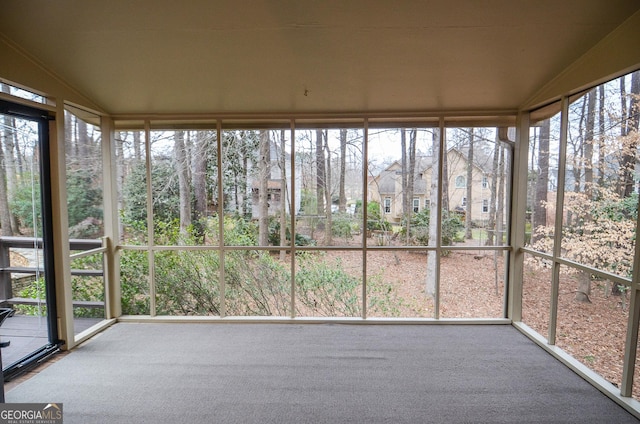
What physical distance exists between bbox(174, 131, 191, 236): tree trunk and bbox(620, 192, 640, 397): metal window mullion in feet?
16.3

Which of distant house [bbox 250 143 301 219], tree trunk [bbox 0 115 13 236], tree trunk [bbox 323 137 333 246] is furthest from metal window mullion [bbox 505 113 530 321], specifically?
tree trunk [bbox 0 115 13 236]

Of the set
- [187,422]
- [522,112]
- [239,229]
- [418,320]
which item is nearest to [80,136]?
[239,229]

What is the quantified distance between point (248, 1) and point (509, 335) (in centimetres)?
443

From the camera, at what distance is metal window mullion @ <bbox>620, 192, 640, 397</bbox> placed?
7.30ft

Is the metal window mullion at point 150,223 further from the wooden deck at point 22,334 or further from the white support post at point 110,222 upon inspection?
the wooden deck at point 22,334

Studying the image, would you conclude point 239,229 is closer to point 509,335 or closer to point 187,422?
point 187,422

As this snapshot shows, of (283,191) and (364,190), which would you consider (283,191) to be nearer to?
(283,191)

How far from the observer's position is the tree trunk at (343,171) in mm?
4355

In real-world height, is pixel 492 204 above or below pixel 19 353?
above

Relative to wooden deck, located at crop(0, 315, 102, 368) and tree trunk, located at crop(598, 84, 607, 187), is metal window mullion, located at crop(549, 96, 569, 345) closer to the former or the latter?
tree trunk, located at crop(598, 84, 607, 187)

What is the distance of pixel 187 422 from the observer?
6.84 ft

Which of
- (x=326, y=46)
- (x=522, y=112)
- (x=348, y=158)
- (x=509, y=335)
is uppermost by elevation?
(x=326, y=46)

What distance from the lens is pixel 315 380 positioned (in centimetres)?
259

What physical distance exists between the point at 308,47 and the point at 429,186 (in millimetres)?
2869
